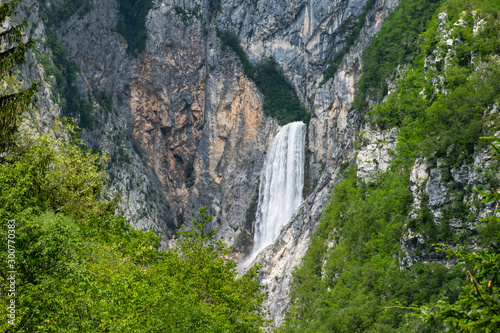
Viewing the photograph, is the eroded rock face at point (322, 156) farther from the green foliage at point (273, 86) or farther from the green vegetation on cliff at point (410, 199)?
the green foliage at point (273, 86)

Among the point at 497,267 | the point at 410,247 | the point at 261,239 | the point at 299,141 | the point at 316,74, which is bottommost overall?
the point at 497,267

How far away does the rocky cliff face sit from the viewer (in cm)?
7681

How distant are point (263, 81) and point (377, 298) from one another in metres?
Answer: 57.5

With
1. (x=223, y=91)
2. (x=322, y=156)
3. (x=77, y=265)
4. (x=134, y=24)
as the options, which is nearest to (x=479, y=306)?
(x=77, y=265)

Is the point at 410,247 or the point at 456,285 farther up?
the point at 410,247

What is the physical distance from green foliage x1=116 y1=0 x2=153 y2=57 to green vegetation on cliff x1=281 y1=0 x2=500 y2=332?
47.6m

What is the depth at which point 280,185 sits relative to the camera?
70438mm

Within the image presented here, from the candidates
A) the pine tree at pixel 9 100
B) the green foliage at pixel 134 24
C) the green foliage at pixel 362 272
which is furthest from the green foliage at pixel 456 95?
the green foliage at pixel 134 24

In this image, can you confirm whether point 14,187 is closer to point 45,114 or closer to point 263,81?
point 45,114

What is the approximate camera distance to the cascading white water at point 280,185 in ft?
223

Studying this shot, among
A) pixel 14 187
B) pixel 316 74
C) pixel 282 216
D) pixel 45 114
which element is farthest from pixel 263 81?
pixel 14 187

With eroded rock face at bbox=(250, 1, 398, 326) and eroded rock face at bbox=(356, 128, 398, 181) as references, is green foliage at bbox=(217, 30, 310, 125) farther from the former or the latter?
eroded rock face at bbox=(356, 128, 398, 181)

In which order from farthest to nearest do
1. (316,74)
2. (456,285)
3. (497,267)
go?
(316,74) < (456,285) < (497,267)

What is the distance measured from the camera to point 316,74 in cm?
7788
